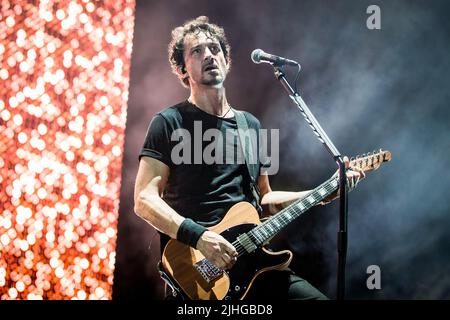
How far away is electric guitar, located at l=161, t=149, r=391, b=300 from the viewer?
2.02m

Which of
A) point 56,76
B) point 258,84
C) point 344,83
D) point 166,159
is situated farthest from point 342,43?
point 56,76

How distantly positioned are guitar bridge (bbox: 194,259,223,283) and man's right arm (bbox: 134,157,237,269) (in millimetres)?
28

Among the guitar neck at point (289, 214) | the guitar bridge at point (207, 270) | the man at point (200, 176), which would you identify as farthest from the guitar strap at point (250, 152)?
the guitar bridge at point (207, 270)

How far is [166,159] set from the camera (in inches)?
88.6

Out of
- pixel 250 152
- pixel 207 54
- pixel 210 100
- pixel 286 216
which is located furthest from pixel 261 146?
pixel 207 54

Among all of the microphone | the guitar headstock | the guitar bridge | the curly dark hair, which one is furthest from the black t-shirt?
the guitar headstock

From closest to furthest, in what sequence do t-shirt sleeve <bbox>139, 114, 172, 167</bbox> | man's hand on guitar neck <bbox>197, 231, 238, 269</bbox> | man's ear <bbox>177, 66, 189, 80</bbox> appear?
man's hand on guitar neck <bbox>197, 231, 238, 269</bbox> → t-shirt sleeve <bbox>139, 114, 172, 167</bbox> → man's ear <bbox>177, 66, 189, 80</bbox>

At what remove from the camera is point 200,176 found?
231 cm

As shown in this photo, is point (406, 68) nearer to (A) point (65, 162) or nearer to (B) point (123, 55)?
(B) point (123, 55)

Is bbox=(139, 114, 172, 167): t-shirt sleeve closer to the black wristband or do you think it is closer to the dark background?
the black wristband

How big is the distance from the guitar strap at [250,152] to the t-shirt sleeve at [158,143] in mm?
416

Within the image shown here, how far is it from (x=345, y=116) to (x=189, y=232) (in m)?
1.30

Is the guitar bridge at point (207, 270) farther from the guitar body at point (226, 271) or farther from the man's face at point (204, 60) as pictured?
the man's face at point (204, 60)
